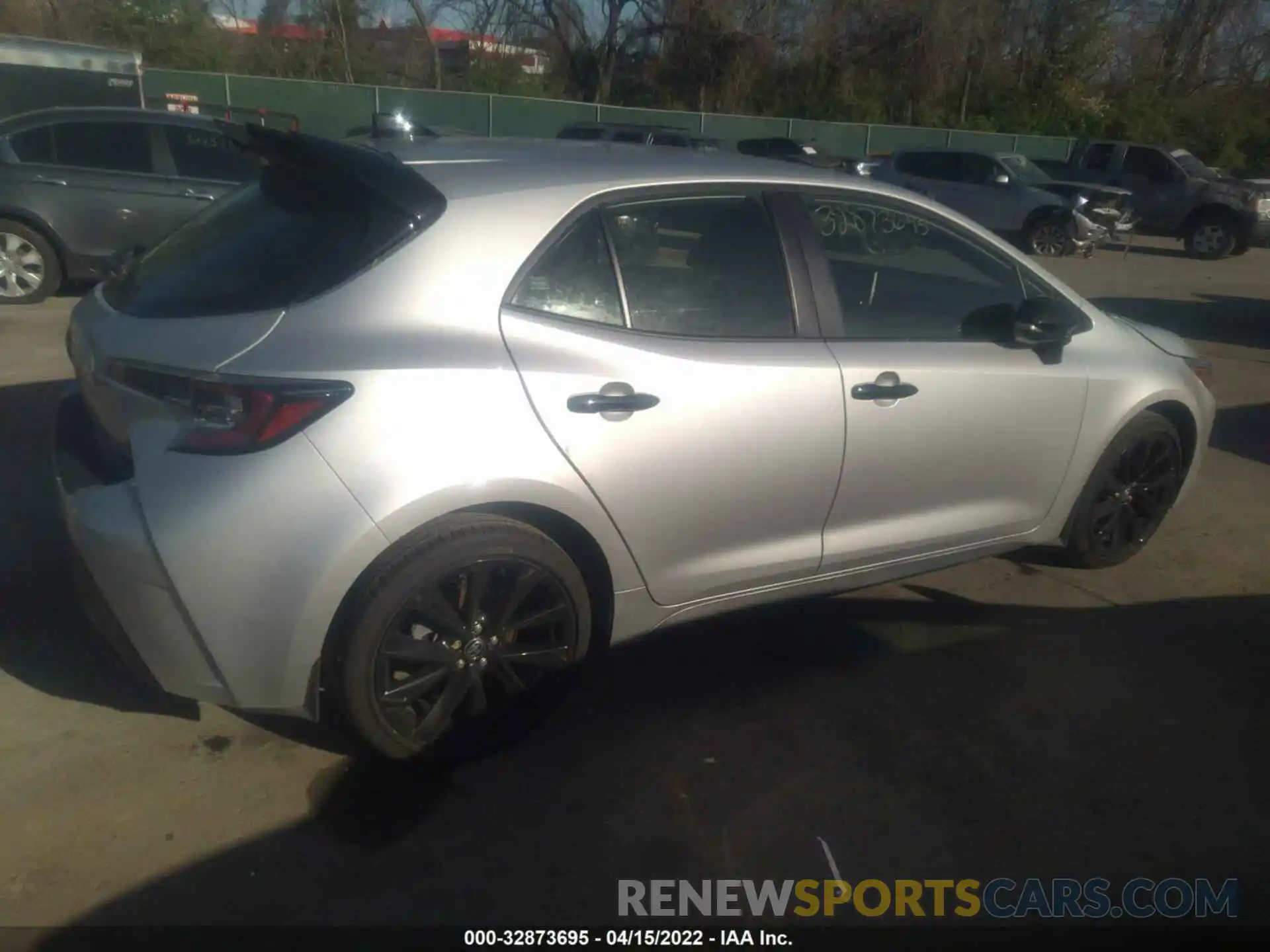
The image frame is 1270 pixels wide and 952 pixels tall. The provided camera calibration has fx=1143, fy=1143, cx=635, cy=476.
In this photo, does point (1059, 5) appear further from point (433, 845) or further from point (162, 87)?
point (433, 845)

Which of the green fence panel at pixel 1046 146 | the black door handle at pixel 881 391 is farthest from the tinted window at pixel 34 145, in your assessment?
the green fence panel at pixel 1046 146

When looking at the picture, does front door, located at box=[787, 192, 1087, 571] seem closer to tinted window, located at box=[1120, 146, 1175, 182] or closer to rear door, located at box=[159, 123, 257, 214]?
rear door, located at box=[159, 123, 257, 214]

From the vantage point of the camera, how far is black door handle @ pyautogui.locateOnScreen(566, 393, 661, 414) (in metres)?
3.07

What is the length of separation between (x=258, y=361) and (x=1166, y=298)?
1379 cm

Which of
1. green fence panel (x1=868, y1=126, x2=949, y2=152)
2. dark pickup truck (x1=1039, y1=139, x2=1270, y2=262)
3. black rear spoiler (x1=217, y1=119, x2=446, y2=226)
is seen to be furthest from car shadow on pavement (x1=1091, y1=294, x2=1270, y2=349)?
green fence panel (x1=868, y1=126, x2=949, y2=152)

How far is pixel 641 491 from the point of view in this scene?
10.5 ft

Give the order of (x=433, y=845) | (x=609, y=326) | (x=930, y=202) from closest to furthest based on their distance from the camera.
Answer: (x=433, y=845) → (x=609, y=326) → (x=930, y=202)

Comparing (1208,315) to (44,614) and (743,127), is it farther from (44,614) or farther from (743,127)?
(743,127)

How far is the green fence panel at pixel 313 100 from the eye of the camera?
26438 mm

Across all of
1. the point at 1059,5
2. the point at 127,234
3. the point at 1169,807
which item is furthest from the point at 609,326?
the point at 1059,5

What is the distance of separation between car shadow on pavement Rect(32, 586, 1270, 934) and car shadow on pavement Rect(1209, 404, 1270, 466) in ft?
10.1

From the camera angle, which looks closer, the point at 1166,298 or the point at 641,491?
the point at 641,491

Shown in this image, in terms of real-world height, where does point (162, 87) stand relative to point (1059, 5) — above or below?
below

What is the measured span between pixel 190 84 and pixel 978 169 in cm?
1779
